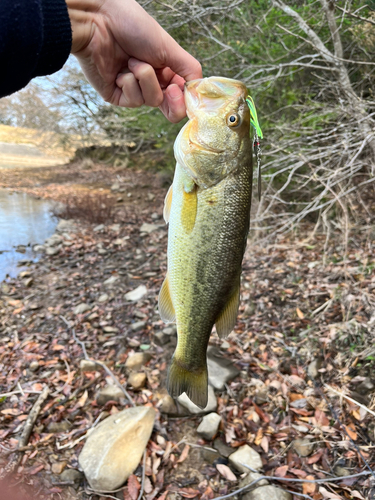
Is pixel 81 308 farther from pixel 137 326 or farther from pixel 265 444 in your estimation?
pixel 265 444

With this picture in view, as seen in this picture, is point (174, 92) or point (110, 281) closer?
point (174, 92)

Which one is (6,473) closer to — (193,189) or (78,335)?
(78,335)

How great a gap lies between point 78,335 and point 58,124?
15638 mm

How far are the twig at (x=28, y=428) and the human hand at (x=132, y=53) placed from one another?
3252mm

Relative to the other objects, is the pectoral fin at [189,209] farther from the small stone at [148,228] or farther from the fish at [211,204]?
the small stone at [148,228]

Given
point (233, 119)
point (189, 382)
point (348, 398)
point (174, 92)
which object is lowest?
point (348, 398)

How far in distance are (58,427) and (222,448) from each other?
170cm

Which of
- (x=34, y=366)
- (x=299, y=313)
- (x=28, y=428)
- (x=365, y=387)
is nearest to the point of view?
→ (x=365, y=387)

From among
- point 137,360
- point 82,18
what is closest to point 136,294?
point 137,360

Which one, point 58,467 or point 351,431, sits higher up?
point 351,431

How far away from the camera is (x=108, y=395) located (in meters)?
3.77

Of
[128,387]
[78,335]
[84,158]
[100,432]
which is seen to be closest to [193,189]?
[100,432]

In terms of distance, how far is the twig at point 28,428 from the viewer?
313 centimetres

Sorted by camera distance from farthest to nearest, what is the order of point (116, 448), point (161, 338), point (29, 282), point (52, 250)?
point (52, 250) < point (29, 282) < point (161, 338) < point (116, 448)
